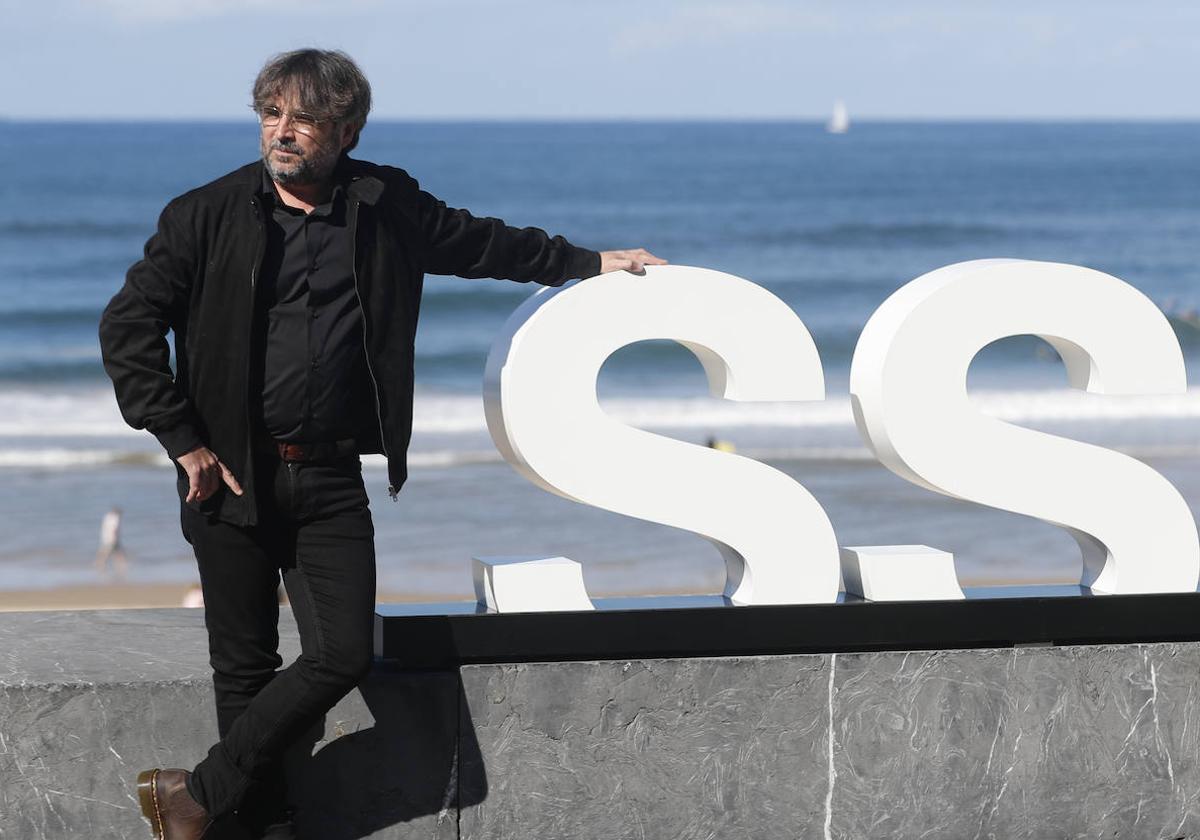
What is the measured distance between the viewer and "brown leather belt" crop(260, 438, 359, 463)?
143 inches

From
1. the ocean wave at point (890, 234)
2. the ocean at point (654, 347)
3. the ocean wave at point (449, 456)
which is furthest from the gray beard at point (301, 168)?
the ocean wave at point (890, 234)

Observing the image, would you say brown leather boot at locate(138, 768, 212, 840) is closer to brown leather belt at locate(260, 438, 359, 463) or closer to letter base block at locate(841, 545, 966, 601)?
brown leather belt at locate(260, 438, 359, 463)

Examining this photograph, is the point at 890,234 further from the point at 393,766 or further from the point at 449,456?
the point at 393,766

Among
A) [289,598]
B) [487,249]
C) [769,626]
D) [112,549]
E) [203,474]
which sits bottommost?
[112,549]

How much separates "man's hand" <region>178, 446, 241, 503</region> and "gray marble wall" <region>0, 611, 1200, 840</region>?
57cm

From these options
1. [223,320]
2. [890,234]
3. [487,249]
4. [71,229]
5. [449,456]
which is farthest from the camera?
[890,234]

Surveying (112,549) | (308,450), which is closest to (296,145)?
(308,450)

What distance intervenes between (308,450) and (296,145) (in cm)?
64

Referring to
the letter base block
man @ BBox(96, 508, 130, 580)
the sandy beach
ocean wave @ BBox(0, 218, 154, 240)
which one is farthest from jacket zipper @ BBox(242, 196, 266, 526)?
ocean wave @ BBox(0, 218, 154, 240)

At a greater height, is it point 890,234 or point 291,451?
point 291,451

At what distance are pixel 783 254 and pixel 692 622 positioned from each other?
110 feet

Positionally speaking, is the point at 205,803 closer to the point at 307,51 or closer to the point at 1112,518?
the point at 307,51

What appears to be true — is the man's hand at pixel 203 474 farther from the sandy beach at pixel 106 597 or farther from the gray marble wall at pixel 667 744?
the sandy beach at pixel 106 597

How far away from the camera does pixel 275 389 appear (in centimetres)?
362
